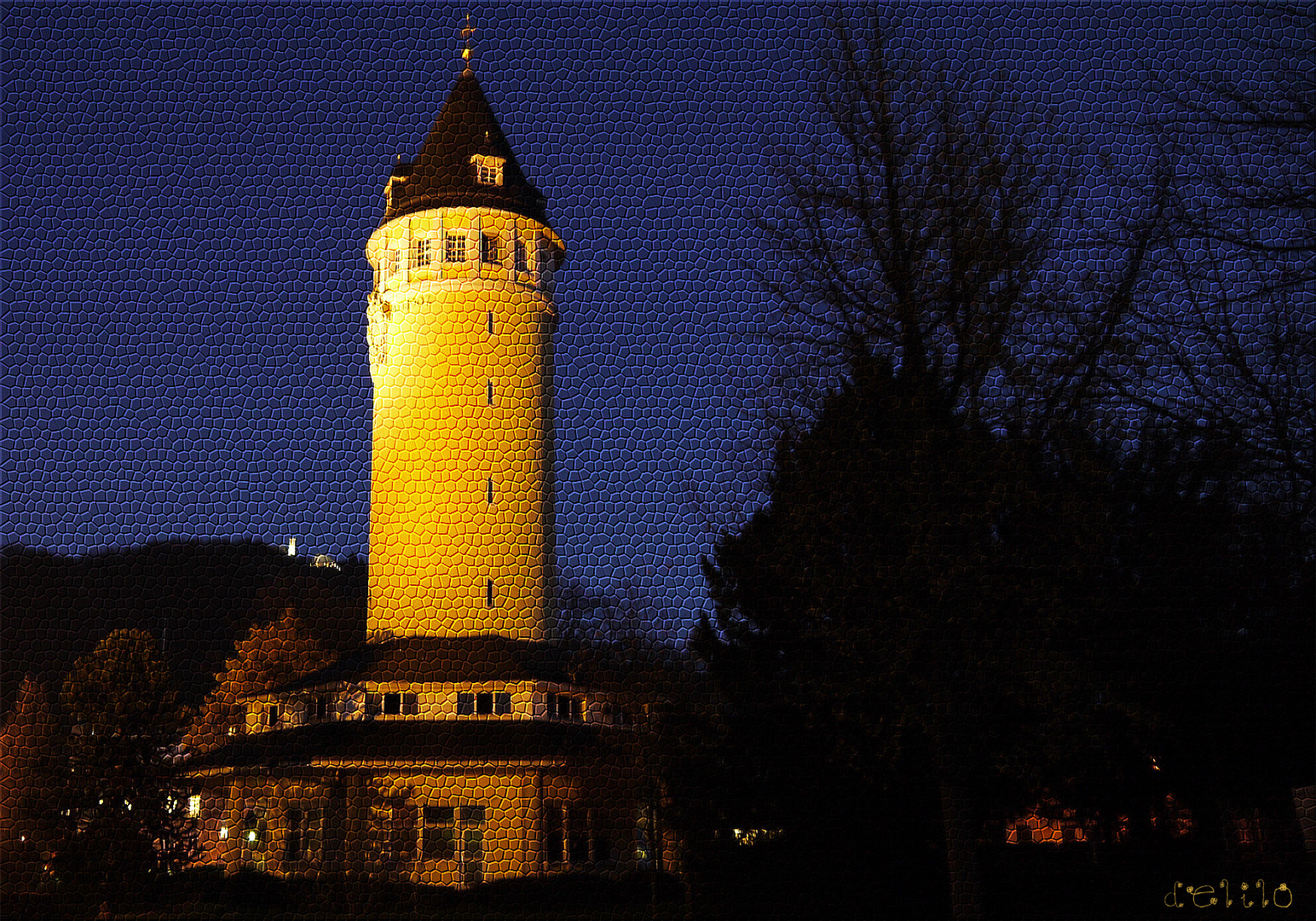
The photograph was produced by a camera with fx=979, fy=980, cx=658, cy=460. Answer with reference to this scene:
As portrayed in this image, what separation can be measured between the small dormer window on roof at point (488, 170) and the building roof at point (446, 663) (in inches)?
60.8

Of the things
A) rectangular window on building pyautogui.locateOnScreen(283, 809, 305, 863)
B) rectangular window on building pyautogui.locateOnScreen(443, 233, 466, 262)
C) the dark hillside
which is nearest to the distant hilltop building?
rectangular window on building pyautogui.locateOnScreen(283, 809, 305, 863)

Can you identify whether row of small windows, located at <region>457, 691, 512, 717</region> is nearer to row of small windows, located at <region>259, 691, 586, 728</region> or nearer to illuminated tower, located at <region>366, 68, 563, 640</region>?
row of small windows, located at <region>259, 691, 586, 728</region>

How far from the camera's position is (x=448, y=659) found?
3.19 metres

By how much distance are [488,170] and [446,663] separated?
6.18 ft

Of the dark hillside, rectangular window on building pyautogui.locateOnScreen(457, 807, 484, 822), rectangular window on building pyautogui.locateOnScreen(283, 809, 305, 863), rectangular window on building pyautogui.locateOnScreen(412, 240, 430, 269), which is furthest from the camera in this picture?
rectangular window on building pyautogui.locateOnScreen(457, 807, 484, 822)

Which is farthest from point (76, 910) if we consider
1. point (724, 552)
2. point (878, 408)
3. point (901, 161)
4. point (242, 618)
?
A: point (901, 161)

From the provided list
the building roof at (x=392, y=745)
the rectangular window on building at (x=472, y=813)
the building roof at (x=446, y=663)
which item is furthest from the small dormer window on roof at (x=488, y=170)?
the rectangular window on building at (x=472, y=813)

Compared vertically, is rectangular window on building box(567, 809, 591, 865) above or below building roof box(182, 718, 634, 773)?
below

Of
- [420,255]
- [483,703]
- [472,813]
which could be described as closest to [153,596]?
[483,703]

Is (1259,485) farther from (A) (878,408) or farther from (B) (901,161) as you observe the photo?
(B) (901,161)

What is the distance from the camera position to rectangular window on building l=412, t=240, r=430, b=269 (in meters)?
3.19

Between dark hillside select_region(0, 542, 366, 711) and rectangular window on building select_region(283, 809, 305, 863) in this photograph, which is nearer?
dark hillside select_region(0, 542, 366, 711)

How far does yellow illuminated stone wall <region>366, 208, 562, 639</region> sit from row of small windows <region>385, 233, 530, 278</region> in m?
0.01

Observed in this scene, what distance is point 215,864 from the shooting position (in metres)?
2.30
